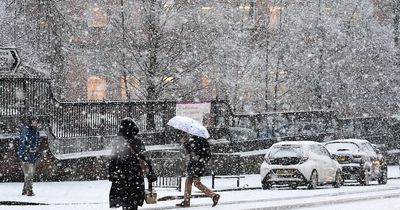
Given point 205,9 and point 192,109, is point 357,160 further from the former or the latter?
point 205,9

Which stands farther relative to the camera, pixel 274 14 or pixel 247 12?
pixel 274 14

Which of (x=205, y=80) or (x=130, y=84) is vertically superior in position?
(x=205, y=80)

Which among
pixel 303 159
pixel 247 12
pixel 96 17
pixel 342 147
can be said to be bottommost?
pixel 303 159

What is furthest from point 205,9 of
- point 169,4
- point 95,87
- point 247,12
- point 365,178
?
point 365,178

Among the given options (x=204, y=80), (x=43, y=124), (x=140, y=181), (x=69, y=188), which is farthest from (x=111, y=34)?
(x=140, y=181)

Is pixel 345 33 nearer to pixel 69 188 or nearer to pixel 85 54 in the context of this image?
pixel 85 54

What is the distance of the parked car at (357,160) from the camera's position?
3344cm

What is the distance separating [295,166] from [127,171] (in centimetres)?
1589

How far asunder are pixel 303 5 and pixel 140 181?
3709 cm

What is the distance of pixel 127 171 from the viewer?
1426 cm

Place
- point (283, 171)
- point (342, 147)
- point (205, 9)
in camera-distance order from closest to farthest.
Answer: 1. point (283, 171)
2. point (342, 147)
3. point (205, 9)

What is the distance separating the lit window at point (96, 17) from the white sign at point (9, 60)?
16284mm

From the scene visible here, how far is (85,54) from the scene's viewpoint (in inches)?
1513

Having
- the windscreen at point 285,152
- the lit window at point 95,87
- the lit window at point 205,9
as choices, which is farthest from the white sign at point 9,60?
the lit window at point 95,87
